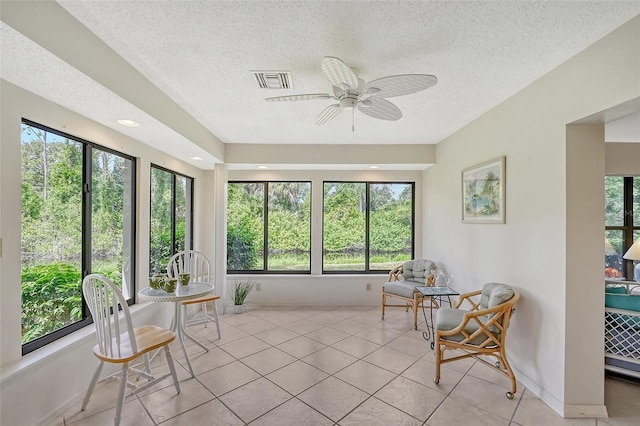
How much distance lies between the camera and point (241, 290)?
15.3ft

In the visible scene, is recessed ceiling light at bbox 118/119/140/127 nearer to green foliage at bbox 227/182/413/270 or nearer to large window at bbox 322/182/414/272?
green foliage at bbox 227/182/413/270

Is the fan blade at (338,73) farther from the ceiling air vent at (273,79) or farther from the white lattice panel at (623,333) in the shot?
the white lattice panel at (623,333)

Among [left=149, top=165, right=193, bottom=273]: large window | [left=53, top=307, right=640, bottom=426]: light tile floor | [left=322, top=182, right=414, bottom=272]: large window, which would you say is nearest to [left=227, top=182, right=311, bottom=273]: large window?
[left=322, top=182, right=414, bottom=272]: large window

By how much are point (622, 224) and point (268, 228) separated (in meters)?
5.55

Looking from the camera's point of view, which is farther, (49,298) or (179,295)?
(179,295)

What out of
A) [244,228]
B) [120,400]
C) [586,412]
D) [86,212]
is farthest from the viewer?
[244,228]

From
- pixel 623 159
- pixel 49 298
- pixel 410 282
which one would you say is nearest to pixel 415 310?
pixel 410 282

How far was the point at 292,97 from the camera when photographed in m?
2.09

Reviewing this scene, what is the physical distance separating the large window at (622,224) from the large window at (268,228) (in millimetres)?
4643

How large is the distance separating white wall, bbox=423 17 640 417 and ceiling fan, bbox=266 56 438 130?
43.3 inches

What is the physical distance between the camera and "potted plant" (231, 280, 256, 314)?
4.50 meters

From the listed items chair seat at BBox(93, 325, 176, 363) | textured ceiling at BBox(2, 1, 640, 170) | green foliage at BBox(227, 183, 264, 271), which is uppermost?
textured ceiling at BBox(2, 1, 640, 170)

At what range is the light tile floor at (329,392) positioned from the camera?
6.79 ft

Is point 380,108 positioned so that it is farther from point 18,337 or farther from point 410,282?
point 18,337
